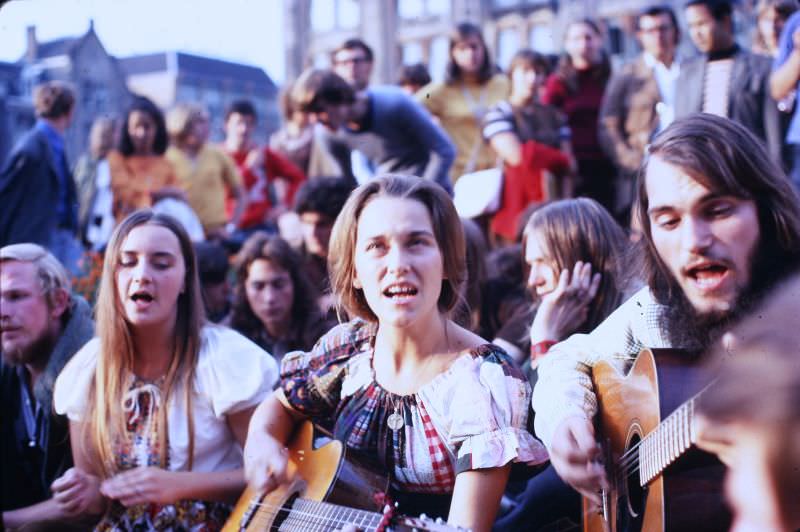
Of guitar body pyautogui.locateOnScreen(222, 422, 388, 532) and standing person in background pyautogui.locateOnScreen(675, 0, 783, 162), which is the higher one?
standing person in background pyautogui.locateOnScreen(675, 0, 783, 162)

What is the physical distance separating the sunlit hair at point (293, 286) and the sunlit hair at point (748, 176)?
7.55 feet

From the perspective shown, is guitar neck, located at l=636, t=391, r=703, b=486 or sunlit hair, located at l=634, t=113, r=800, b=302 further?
sunlit hair, located at l=634, t=113, r=800, b=302

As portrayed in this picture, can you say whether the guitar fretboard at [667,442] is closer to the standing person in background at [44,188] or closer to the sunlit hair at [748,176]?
the sunlit hair at [748,176]

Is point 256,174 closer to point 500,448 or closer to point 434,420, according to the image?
point 434,420

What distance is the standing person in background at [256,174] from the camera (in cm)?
739

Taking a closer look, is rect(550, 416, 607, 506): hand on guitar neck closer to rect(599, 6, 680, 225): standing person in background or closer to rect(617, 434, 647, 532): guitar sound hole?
rect(617, 434, 647, 532): guitar sound hole

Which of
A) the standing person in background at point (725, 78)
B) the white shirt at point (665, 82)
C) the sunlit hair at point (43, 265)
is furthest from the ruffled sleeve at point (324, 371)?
the white shirt at point (665, 82)

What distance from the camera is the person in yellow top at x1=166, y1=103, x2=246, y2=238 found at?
712 centimetres

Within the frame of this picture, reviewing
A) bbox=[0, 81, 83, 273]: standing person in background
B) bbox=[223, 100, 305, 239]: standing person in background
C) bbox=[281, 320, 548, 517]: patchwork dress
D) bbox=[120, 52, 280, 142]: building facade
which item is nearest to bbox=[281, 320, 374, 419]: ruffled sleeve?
bbox=[281, 320, 548, 517]: patchwork dress

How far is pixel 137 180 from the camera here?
6496 millimetres

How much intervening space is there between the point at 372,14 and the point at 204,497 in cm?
386

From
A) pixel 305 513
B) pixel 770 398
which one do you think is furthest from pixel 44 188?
pixel 770 398

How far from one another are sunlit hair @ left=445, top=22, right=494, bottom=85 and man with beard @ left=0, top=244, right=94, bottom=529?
123 inches

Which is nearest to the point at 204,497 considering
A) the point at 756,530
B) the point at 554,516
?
the point at 554,516
